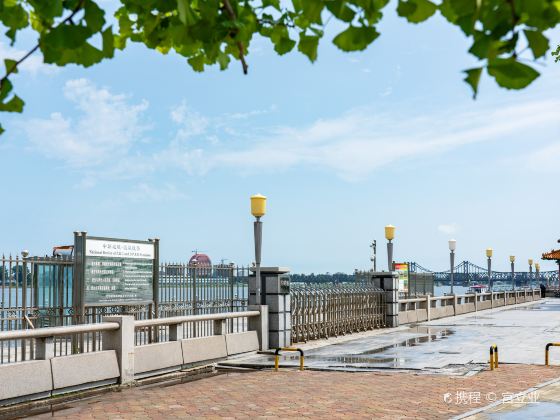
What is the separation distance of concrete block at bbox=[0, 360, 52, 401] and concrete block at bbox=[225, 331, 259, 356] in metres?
5.55

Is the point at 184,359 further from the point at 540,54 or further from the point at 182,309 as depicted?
the point at 540,54

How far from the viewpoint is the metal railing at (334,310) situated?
20.6m

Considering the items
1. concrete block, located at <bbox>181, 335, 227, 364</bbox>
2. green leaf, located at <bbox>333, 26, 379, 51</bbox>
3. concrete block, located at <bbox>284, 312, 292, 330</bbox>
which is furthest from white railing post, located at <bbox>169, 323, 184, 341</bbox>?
green leaf, located at <bbox>333, 26, 379, 51</bbox>

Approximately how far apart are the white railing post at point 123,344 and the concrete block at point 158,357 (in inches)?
8.4

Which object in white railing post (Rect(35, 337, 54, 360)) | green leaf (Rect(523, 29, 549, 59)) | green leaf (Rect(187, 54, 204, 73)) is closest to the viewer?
green leaf (Rect(523, 29, 549, 59))

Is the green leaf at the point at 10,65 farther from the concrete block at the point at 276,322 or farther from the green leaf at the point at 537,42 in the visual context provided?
the concrete block at the point at 276,322

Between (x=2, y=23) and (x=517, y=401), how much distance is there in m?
8.73

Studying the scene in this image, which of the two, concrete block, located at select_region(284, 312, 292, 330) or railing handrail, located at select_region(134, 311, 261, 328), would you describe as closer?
railing handrail, located at select_region(134, 311, 261, 328)

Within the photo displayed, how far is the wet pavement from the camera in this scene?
51.3ft

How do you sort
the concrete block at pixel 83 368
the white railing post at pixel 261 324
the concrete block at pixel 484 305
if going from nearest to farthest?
the concrete block at pixel 83 368 < the white railing post at pixel 261 324 < the concrete block at pixel 484 305

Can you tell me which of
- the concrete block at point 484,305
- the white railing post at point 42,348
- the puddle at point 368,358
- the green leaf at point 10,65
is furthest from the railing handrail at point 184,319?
the concrete block at point 484,305

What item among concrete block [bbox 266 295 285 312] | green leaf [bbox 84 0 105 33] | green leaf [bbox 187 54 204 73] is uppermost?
green leaf [bbox 187 54 204 73]

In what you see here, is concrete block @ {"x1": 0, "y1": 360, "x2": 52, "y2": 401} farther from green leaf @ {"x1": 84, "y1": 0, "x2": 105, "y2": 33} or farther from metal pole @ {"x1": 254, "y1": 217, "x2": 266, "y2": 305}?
green leaf @ {"x1": 84, "y1": 0, "x2": 105, "y2": 33}

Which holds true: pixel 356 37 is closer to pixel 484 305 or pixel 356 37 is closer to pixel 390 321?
pixel 390 321
